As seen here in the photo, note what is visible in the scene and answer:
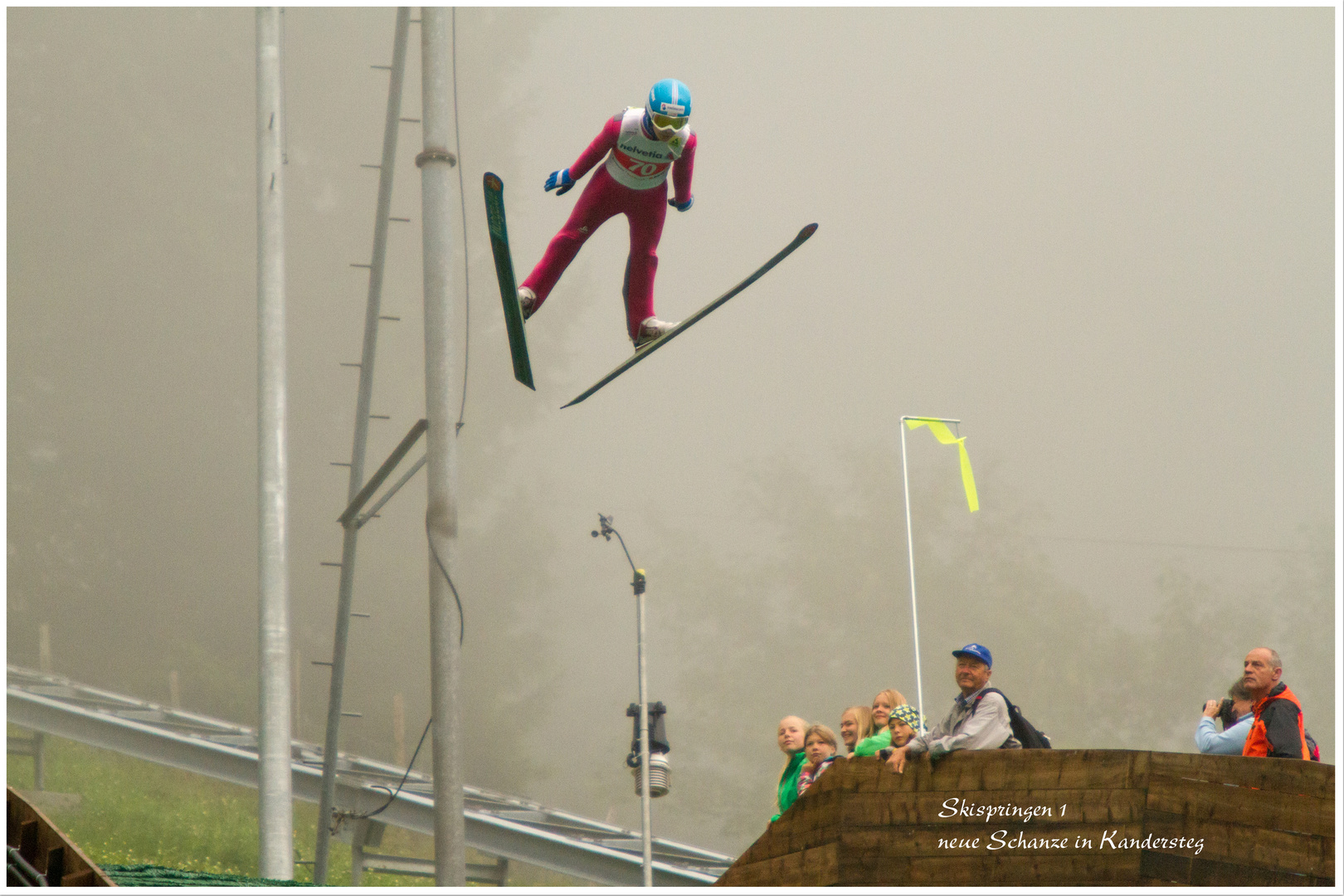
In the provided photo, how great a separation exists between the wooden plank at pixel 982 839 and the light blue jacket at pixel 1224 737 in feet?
2.41

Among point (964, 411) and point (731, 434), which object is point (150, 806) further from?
point (964, 411)

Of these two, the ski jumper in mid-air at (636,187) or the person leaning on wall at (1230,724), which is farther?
the ski jumper in mid-air at (636,187)

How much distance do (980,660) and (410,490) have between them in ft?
109

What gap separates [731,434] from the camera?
38.0 meters

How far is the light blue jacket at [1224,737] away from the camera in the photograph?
5.83 meters

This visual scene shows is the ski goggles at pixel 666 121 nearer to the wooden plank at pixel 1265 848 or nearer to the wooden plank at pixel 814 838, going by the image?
the wooden plank at pixel 814 838

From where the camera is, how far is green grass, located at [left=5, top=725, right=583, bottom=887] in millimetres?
22484

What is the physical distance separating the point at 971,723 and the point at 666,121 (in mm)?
Result: 3042

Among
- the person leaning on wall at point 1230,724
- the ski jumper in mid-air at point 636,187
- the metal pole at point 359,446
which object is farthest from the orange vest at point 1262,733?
the metal pole at point 359,446

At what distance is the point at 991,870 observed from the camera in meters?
5.54

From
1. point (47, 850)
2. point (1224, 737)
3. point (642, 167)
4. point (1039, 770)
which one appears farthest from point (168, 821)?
point (1224, 737)

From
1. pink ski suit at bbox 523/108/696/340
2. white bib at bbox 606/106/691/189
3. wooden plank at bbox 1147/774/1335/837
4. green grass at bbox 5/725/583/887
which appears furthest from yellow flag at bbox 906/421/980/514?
green grass at bbox 5/725/583/887

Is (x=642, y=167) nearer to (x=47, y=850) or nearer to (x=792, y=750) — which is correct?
(x=792, y=750)

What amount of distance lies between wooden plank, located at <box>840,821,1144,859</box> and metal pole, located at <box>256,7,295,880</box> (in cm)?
487
